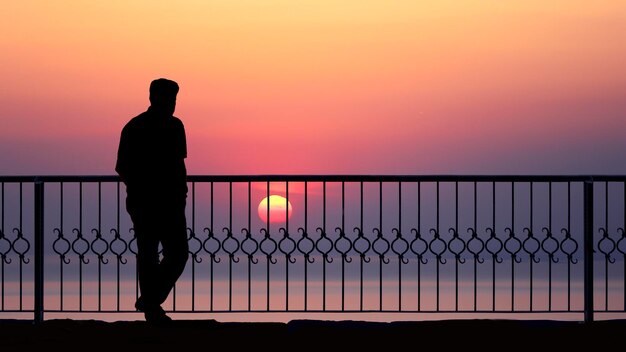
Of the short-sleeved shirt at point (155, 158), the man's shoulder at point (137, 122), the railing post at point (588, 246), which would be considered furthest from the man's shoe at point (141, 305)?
the railing post at point (588, 246)

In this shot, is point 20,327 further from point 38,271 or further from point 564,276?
point 564,276

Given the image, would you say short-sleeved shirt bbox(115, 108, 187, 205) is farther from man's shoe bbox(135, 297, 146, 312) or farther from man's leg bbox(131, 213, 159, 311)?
man's shoe bbox(135, 297, 146, 312)

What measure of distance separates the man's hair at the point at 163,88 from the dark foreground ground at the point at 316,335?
68.1 inches

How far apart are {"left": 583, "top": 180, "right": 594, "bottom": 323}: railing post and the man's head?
12.3ft

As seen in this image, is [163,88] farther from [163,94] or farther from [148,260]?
[148,260]

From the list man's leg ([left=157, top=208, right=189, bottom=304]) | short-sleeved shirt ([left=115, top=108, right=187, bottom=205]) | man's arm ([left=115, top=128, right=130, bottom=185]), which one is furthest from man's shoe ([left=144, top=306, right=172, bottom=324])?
man's arm ([left=115, top=128, right=130, bottom=185])

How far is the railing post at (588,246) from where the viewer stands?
10.1 m

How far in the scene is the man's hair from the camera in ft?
28.6

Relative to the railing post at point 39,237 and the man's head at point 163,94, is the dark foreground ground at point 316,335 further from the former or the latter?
the man's head at point 163,94

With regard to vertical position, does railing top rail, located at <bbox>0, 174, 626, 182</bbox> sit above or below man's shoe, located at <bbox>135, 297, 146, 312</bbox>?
above

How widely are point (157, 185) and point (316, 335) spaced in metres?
1.63

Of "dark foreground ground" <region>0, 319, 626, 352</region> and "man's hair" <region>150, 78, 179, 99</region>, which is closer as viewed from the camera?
"dark foreground ground" <region>0, 319, 626, 352</region>

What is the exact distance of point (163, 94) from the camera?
874cm

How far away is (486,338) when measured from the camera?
845 centimetres
